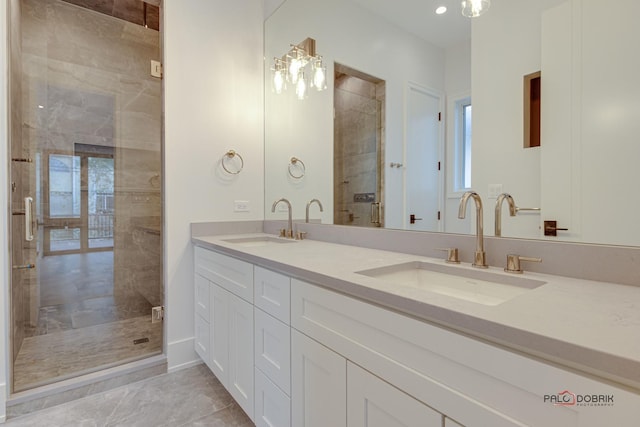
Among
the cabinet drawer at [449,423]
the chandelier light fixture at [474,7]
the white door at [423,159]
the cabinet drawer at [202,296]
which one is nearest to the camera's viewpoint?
the cabinet drawer at [449,423]

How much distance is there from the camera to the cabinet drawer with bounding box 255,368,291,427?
1.13 m

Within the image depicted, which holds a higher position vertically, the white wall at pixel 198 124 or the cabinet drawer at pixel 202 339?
the white wall at pixel 198 124

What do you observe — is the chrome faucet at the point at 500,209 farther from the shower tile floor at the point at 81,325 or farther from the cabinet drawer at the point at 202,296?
the shower tile floor at the point at 81,325

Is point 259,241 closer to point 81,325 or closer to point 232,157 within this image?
point 232,157

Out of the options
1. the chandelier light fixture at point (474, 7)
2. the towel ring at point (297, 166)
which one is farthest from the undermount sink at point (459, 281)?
the towel ring at point (297, 166)

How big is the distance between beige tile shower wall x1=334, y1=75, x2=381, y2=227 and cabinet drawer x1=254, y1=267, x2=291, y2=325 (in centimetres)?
67

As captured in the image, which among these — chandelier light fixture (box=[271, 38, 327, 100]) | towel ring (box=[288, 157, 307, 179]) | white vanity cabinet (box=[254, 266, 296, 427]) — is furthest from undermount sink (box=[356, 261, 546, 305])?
chandelier light fixture (box=[271, 38, 327, 100])

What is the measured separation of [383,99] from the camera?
1649 mm

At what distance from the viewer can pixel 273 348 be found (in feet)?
3.94

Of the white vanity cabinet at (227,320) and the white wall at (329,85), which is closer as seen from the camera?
the white vanity cabinet at (227,320)

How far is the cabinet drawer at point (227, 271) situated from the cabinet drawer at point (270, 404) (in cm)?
33

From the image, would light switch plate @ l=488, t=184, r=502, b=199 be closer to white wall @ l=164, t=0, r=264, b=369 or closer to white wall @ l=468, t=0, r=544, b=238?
white wall @ l=468, t=0, r=544, b=238

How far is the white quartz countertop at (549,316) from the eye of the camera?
1.51 ft

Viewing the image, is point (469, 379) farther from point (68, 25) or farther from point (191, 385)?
point (68, 25)
